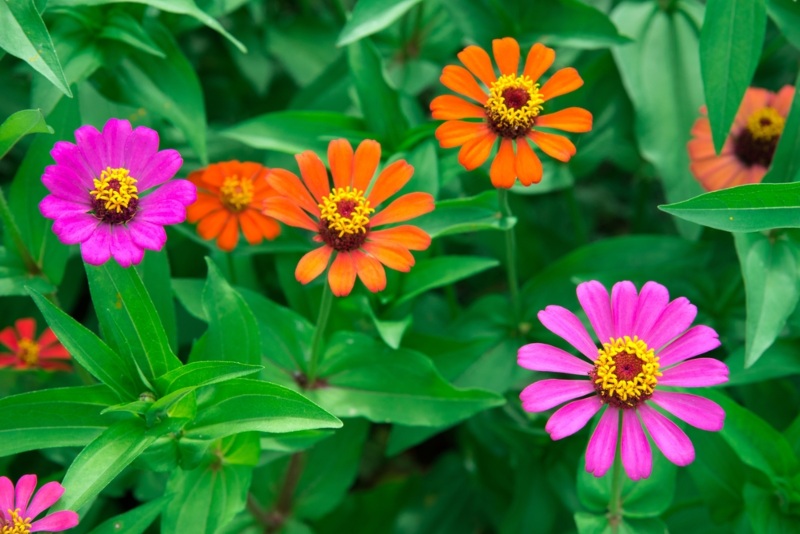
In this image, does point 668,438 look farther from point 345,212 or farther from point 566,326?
point 345,212

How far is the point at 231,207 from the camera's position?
1.50 m

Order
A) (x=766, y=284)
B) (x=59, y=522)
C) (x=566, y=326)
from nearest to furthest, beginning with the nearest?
(x=59, y=522) < (x=566, y=326) < (x=766, y=284)

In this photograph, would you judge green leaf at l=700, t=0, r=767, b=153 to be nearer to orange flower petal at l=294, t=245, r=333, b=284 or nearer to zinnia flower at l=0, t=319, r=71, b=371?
orange flower petal at l=294, t=245, r=333, b=284

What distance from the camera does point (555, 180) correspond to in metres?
1.78

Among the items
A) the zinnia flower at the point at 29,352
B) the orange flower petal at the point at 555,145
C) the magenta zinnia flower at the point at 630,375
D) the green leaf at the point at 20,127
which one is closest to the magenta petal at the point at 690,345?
the magenta zinnia flower at the point at 630,375

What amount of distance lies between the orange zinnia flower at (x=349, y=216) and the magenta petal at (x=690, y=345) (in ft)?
1.14

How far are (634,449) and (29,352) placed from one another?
1.05m

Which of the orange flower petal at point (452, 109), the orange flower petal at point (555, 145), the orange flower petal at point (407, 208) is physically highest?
the orange flower petal at point (452, 109)

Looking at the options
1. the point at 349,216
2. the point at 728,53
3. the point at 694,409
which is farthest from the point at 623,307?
the point at 728,53

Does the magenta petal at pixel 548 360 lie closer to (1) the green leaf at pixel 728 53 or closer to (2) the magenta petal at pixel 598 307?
(2) the magenta petal at pixel 598 307

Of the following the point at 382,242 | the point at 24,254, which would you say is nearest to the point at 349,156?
the point at 382,242

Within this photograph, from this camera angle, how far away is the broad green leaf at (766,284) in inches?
50.4

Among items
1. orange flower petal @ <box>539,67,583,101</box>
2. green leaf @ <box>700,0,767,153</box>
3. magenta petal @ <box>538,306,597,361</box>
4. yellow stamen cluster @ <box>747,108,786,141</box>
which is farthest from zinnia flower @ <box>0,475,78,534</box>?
yellow stamen cluster @ <box>747,108,786,141</box>

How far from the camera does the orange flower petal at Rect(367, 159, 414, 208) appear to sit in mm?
1232
